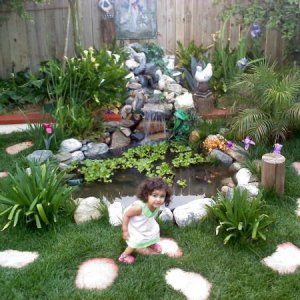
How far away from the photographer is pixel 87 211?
3852mm

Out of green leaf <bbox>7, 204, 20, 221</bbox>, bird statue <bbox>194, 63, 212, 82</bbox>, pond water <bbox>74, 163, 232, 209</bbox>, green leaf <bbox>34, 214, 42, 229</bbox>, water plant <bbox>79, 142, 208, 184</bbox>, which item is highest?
bird statue <bbox>194, 63, 212, 82</bbox>

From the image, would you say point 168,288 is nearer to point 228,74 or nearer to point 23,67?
point 228,74

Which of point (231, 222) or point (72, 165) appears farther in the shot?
point (72, 165)

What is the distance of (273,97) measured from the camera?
4867mm

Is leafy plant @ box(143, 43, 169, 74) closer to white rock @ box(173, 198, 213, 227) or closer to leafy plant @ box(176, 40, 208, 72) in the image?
leafy plant @ box(176, 40, 208, 72)

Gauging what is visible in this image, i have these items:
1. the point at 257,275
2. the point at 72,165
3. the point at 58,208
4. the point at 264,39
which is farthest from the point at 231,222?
the point at 264,39

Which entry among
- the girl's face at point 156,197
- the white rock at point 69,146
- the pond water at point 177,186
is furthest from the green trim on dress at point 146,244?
the white rock at point 69,146

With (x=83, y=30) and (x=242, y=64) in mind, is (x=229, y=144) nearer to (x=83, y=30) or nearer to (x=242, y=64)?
(x=242, y=64)

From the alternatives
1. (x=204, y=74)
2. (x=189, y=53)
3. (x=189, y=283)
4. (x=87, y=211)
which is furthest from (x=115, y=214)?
(x=189, y=53)

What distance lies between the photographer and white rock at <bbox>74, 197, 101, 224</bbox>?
382 centimetres

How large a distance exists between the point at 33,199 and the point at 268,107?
107 inches

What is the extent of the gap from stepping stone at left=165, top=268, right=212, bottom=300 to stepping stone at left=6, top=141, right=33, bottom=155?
287 centimetres

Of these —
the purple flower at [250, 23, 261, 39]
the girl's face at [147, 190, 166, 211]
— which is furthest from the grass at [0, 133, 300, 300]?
the purple flower at [250, 23, 261, 39]

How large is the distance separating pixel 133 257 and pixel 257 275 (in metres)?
0.87
